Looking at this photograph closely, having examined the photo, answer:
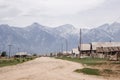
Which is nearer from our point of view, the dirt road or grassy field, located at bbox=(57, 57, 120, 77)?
the dirt road

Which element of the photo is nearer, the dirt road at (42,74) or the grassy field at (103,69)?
the dirt road at (42,74)

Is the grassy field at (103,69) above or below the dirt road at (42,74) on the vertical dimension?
above

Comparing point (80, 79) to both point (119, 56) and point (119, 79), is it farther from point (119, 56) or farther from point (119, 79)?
point (119, 56)

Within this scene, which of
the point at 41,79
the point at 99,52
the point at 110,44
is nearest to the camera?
the point at 41,79

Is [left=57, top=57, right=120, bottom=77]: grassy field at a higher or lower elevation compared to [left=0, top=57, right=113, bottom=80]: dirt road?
higher

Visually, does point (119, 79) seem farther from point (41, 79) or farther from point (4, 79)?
point (4, 79)

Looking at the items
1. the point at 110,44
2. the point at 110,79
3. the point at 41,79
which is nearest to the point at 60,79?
the point at 41,79

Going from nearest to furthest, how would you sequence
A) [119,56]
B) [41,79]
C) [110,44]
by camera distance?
[41,79], [119,56], [110,44]

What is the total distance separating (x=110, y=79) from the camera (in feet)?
110

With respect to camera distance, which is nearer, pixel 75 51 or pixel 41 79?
pixel 41 79

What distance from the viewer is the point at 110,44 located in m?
141

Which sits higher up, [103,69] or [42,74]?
[103,69]

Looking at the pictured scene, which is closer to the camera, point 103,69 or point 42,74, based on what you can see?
point 42,74

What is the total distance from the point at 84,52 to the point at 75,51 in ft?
82.1
